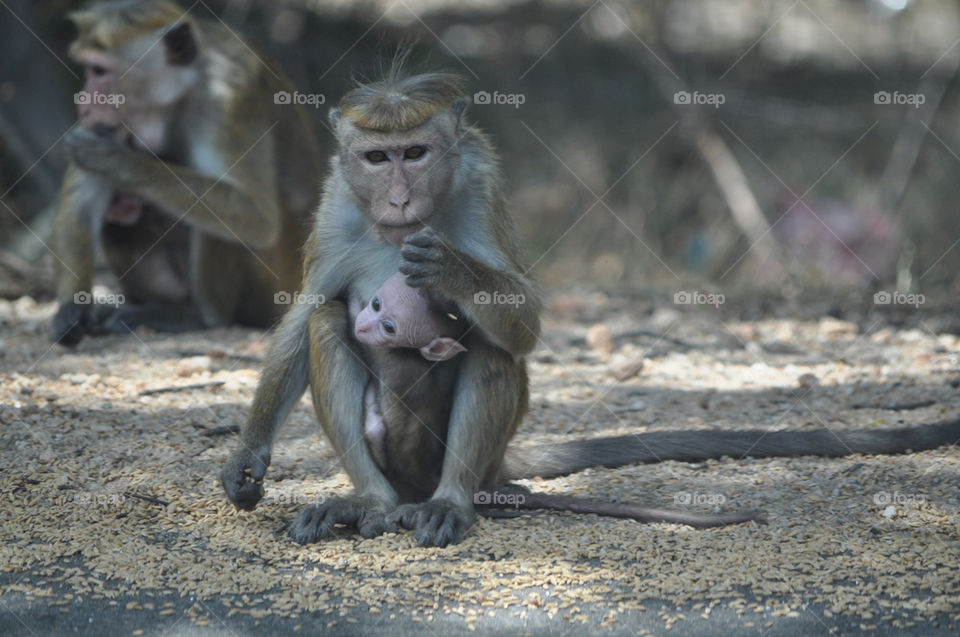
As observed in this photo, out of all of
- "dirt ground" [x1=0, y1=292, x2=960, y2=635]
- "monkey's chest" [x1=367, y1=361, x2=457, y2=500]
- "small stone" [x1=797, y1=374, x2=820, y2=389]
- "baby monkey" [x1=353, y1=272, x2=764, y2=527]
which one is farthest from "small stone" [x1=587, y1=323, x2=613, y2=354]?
"monkey's chest" [x1=367, y1=361, x2=457, y2=500]

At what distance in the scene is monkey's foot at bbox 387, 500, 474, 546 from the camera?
4.34m

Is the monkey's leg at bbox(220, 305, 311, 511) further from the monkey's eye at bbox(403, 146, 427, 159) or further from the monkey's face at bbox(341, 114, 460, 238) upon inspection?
the monkey's eye at bbox(403, 146, 427, 159)

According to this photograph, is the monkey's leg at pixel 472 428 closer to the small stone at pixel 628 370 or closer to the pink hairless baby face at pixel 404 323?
the pink hairless baby face at pixel 404 323

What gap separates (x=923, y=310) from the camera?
8.22 metres

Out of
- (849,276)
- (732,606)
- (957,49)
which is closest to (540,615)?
(732,606)

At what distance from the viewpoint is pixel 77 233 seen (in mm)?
7602

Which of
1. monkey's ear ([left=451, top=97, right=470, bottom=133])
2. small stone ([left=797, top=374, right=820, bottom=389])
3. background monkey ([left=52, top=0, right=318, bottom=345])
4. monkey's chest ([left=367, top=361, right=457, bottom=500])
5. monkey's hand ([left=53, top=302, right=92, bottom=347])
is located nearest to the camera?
monkey's chest ([left=367, top=361, right=457, bottom=500])

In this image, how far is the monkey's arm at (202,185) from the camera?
24.2 ft

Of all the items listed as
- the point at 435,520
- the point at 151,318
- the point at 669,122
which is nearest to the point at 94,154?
the point at 151,318

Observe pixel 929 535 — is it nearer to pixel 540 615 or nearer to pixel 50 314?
pixel 540 615

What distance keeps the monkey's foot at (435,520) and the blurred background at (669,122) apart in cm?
515

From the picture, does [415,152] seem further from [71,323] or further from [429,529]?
[71,323]

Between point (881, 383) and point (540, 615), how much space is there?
11.3 ft

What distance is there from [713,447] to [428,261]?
1.79 meters
